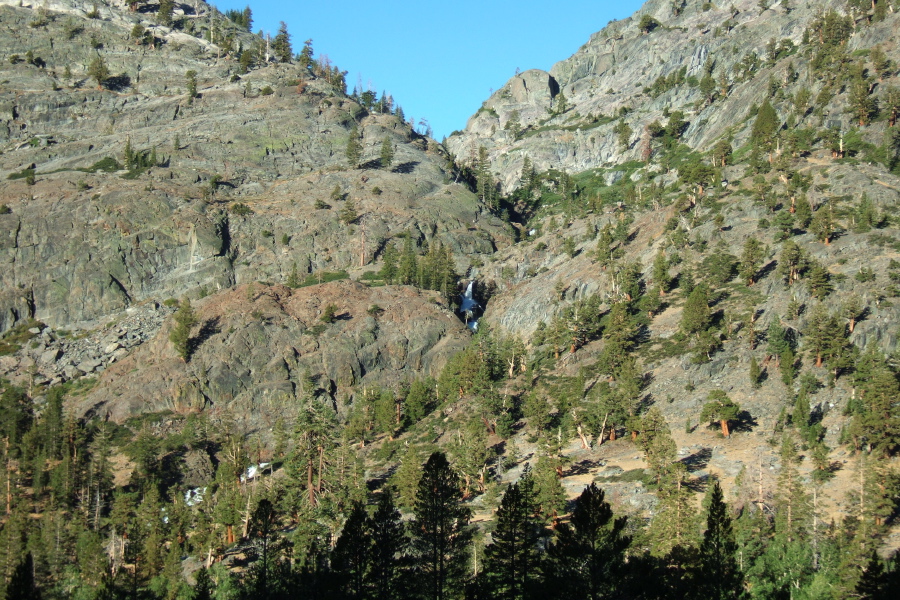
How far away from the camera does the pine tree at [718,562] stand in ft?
172

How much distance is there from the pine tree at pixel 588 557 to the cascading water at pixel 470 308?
320 ft

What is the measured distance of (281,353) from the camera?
132500 millimetres

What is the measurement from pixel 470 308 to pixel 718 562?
107 m

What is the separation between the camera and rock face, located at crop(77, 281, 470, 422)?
12512 cm

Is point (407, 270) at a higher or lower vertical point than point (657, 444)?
higher

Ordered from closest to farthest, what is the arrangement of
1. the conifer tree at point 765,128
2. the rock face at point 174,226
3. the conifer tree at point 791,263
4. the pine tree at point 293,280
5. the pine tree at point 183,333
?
the conifer tree at point 791,263, the pine tree at point 183,333, the conifer tree at point 765,128, the pine tree at point 293,280, the rock face at point 174,226

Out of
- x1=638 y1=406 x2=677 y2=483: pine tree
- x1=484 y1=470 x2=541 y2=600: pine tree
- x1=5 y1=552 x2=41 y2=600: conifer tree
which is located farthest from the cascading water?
x1=5 y1=552 x2=41 y2=600: conifer tree

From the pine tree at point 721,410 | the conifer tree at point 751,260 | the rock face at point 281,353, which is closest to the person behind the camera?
the pine tree at point 721,410

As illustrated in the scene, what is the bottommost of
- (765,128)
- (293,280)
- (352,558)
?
(352,558)

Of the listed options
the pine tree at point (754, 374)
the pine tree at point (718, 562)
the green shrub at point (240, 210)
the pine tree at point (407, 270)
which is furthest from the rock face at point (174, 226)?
the pine tree at point (718, 562)

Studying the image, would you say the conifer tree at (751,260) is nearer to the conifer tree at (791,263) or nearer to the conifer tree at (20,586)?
the conifer tree at (791,263)

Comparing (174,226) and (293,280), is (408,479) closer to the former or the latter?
(293,280)

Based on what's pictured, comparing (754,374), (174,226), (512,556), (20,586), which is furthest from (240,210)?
(512,556)

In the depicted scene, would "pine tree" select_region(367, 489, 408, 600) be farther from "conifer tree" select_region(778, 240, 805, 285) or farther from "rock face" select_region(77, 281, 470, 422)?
"conifer tree" select_region(778, 240, 805, 285)
